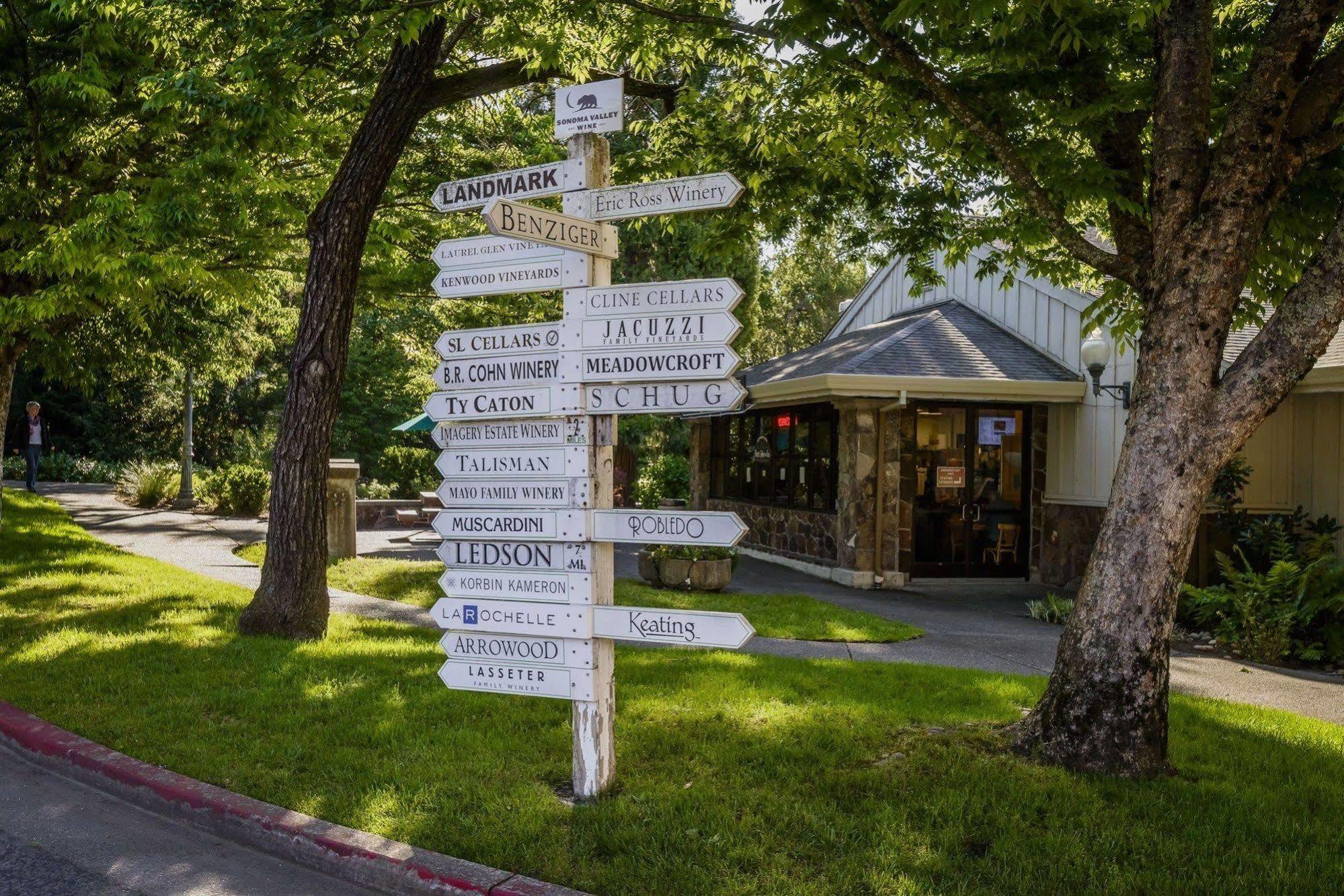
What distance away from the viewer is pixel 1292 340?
18.0ft

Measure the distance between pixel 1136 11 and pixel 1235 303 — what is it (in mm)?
1653

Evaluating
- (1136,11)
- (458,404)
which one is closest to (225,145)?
(458,404)

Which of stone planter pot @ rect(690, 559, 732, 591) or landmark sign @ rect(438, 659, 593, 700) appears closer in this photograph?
landmark sign @ rect(438, 659, 593, 700)

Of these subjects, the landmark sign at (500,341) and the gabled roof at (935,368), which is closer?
the landmark sign at (500,341)

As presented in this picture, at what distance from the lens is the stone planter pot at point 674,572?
13.3 metres

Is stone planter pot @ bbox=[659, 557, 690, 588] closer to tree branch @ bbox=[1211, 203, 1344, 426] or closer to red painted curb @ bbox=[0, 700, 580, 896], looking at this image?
red painted curb @ bbox=[0, 700, 580, 896]

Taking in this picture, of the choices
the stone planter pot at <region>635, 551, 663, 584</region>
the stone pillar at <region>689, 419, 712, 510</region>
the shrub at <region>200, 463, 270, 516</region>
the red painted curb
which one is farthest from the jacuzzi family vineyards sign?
the shrub at <region>200, 463, 270, 516</region>

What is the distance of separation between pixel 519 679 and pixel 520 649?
0.48 ft

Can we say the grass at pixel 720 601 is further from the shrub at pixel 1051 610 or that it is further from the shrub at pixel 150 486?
the shrub at pixel 150 486

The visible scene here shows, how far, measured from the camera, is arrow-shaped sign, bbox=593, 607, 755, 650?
4.84 meters

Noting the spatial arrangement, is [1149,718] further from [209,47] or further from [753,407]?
[753,407]

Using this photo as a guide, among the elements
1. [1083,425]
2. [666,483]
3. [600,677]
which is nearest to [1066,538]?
[1083,425]

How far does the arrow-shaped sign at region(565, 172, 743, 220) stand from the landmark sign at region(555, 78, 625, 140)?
0.33m

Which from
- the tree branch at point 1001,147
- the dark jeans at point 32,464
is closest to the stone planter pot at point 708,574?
the tree branch at point 1001,147
